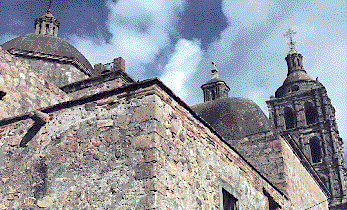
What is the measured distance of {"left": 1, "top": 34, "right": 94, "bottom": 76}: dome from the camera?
51.0ft

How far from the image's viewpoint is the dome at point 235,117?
1628 cm

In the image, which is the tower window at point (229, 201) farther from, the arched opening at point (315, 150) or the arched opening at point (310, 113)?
the arched opening at point (310, 113)

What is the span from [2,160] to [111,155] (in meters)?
2.26

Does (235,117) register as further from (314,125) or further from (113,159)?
(314,125)

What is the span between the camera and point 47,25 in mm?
19172

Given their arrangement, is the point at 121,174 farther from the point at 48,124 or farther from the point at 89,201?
the point at 48,124

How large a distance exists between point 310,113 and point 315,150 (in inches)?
155

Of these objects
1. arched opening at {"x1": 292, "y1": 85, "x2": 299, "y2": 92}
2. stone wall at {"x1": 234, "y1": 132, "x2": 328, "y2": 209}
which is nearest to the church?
stone wall at {"x1": 234, "y1": 132, "x2": 328, "y2": 209}

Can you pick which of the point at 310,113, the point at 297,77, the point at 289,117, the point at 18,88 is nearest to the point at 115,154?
the point at 18,88

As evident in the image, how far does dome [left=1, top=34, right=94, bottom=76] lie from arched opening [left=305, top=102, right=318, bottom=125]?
36018mm

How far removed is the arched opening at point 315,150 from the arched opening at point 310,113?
198 cm

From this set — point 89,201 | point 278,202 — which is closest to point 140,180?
point 89,201

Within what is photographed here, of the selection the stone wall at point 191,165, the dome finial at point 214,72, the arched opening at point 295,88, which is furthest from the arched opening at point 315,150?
the stone wall at point 191,165

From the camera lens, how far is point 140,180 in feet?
22.8
